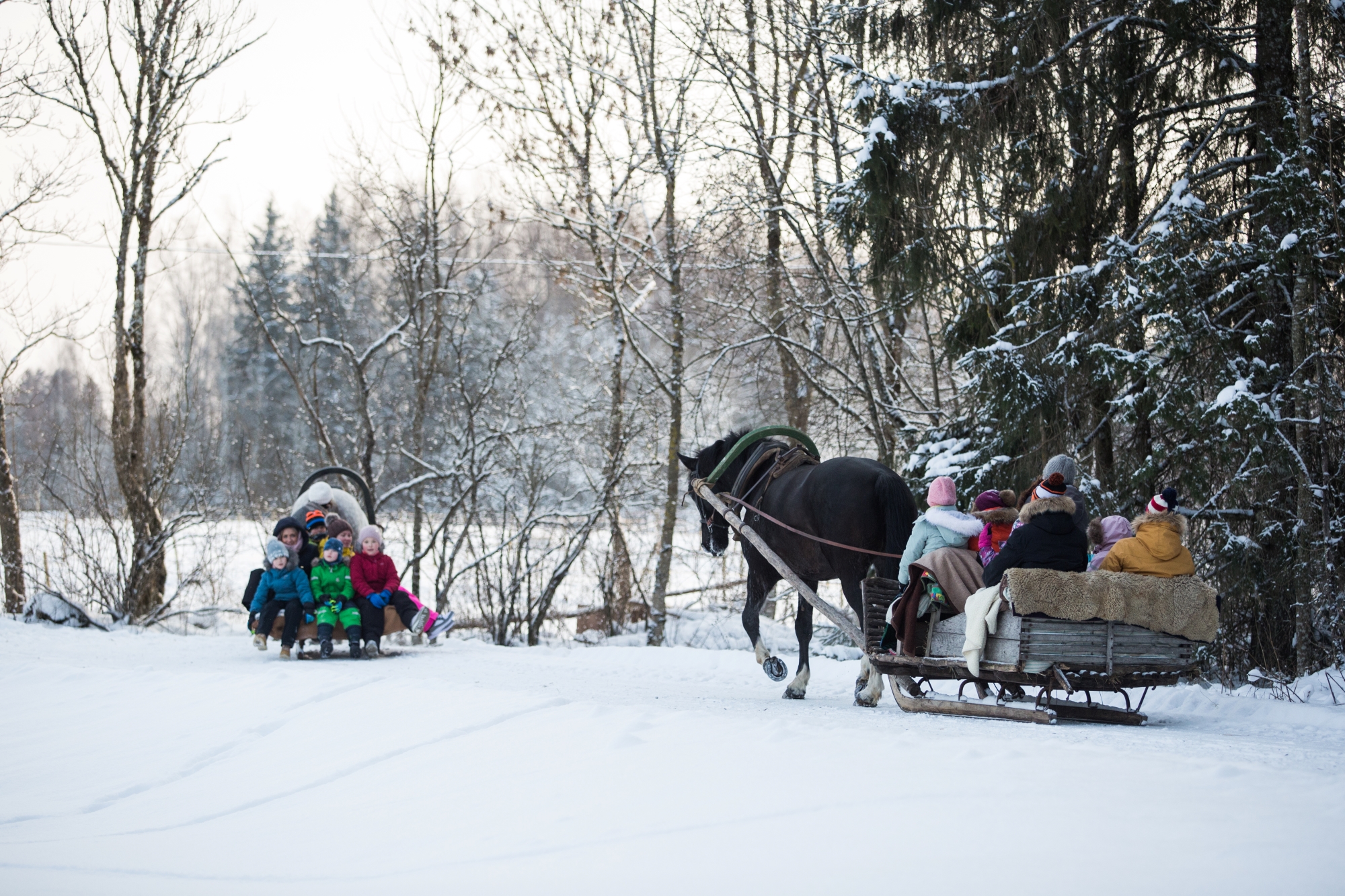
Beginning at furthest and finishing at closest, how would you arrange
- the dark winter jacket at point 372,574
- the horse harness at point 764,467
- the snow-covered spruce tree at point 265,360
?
the snow-covered spruce tree at point 265,360 → the dark winter jacket at point 372,574 → the horse harness at point 764,467

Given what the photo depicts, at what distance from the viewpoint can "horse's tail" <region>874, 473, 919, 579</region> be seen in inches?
274

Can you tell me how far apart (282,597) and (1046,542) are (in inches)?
279

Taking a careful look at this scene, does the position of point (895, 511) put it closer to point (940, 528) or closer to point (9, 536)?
point (940, 528)

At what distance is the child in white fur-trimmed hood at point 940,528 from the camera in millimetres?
6398

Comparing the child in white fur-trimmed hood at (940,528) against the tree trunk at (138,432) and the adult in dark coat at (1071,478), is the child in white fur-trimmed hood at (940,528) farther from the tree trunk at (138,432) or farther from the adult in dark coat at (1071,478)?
the tree trunk at (138,432)

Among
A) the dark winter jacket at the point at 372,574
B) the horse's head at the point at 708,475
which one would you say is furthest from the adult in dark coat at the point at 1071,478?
the dark winter jacket at the point at 372,574

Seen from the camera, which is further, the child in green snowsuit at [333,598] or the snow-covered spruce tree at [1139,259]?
the child in green snowsuit at [333,598]

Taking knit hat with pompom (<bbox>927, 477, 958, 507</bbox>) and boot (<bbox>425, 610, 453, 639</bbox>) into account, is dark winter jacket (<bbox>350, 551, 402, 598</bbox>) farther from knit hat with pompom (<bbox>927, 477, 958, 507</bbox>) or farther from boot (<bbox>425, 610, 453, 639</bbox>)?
knit hat with pompom (<bbox>927, 477, 958, 507</bbox>)

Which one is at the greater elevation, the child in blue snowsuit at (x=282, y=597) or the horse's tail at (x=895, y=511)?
the horse's tail at (x=895, y=511)

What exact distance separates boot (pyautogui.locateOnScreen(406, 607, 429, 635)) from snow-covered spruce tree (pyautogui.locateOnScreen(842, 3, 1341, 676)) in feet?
16.5

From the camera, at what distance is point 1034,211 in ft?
31.9

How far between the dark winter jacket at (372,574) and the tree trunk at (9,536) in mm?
8094

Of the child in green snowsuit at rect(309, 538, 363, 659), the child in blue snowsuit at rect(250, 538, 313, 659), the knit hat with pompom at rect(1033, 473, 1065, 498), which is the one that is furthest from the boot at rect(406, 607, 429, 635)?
the knit hat with pompom at rect(1033, 473, 1065, 498)

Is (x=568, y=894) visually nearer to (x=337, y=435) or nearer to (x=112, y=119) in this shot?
(x=112, y=119)
